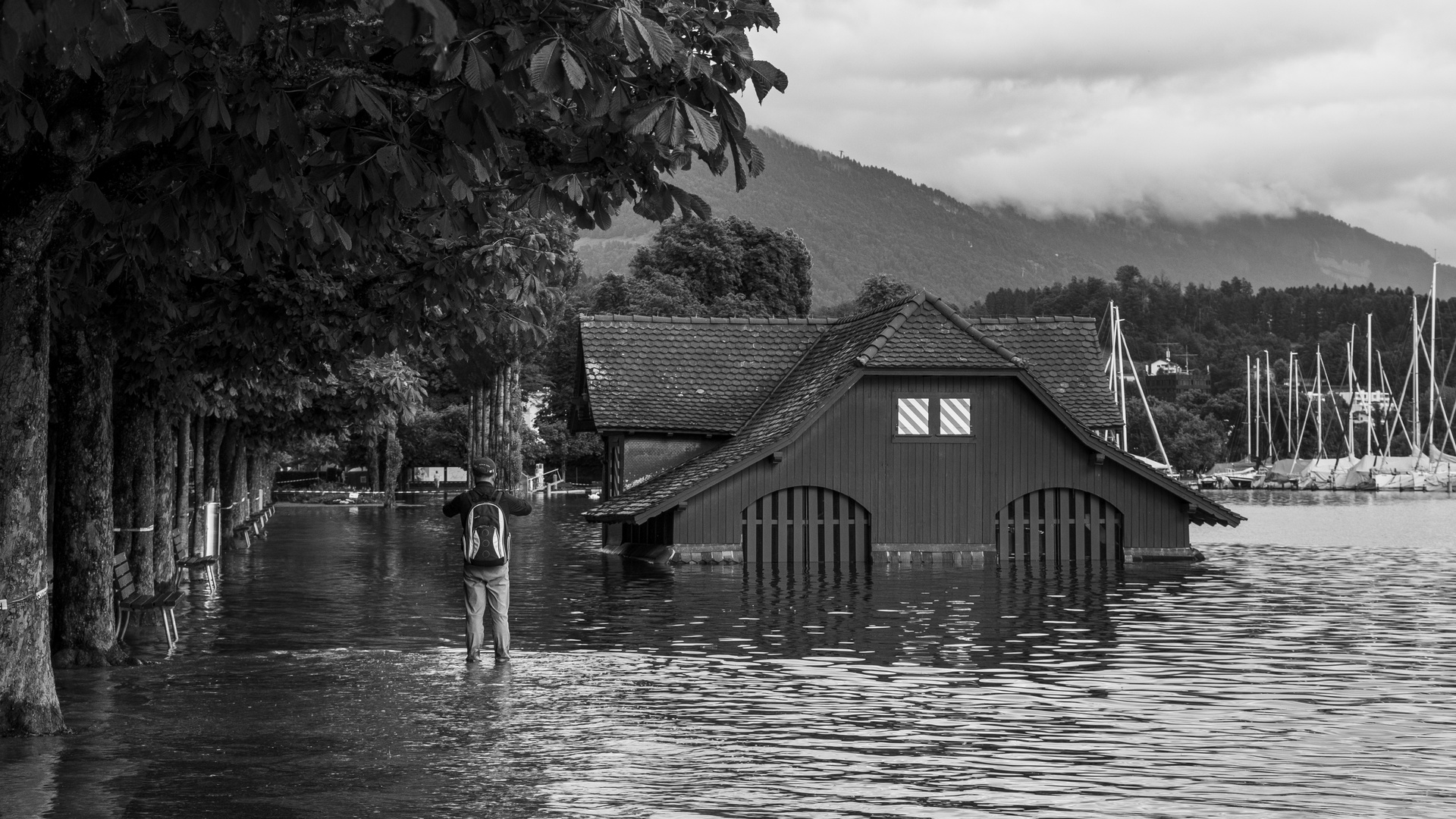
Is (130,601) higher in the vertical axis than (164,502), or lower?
lower

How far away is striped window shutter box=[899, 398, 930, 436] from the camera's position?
38.8 meters

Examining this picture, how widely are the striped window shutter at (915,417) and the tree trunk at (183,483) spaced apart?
15.1 metres

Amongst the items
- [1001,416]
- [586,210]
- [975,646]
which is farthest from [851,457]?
[586,210]

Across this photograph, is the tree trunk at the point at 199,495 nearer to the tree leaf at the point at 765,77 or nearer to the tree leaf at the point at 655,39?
the tree leaf at the point at 765,77

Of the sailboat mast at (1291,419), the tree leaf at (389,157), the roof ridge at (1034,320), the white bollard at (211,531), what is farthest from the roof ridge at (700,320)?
the sailboat mast at (1291,419)

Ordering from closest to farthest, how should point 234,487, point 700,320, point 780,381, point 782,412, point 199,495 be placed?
point 199,495 < point 782,412 < point 780,381 < point 700,320 < point 234,487

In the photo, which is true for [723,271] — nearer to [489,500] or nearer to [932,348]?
[932,348]

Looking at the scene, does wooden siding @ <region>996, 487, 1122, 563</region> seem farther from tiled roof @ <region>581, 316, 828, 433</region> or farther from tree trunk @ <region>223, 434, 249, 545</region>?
tree trunk @ <region>223, 434, 249, 545</region>

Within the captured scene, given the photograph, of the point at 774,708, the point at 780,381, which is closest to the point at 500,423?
the point at 780,381

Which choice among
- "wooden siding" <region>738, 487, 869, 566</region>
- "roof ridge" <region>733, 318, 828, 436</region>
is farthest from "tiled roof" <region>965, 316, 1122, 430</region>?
"wooden siding" <region>738, 487, 869, 566</region>

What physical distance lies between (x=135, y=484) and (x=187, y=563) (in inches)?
133

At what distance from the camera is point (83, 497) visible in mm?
16562

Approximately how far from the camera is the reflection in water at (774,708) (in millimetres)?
10867

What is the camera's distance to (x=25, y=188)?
12.0 meters
